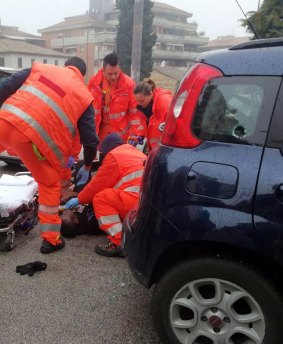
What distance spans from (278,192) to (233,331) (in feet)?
2.52

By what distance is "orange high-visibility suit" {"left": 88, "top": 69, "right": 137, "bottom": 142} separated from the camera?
5.52 m

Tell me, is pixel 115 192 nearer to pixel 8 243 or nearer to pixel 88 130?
pixel 88 130

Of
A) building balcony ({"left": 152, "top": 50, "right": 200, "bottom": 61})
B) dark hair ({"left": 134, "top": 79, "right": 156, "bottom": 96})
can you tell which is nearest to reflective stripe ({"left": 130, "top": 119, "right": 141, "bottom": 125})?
dark hair ({"left": 134, "top": 79, "right": 156, "bottom": 96})

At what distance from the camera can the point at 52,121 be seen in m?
3.48

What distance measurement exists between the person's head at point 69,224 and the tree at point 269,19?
6422 millimetres

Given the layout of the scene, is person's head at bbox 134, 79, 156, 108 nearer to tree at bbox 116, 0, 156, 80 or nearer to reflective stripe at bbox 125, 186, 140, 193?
reflective stripe at bbox 125, 186, 140, 193

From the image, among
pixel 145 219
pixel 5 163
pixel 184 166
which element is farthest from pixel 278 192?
pixel 5 163

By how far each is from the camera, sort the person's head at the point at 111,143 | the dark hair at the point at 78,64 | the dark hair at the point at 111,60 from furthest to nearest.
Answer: the dark hair at the point at 111,60 → the dark hair at the point at 78,64 → the person's head at the point at 111,143

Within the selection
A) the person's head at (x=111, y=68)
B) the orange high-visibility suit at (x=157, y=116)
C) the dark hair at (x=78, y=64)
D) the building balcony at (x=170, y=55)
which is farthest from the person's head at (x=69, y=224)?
the building balcony at (x=170, y=55)

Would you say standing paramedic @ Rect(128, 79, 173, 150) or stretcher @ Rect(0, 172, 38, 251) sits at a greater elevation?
standing paramedic @ Rect(128, 79, 173, 150)

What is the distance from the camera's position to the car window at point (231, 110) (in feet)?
6.89

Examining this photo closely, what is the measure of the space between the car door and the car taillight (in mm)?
365

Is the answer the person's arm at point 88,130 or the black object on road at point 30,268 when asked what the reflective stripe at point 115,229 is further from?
→ the person's arm at point 88,130

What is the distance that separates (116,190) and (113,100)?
207cm
